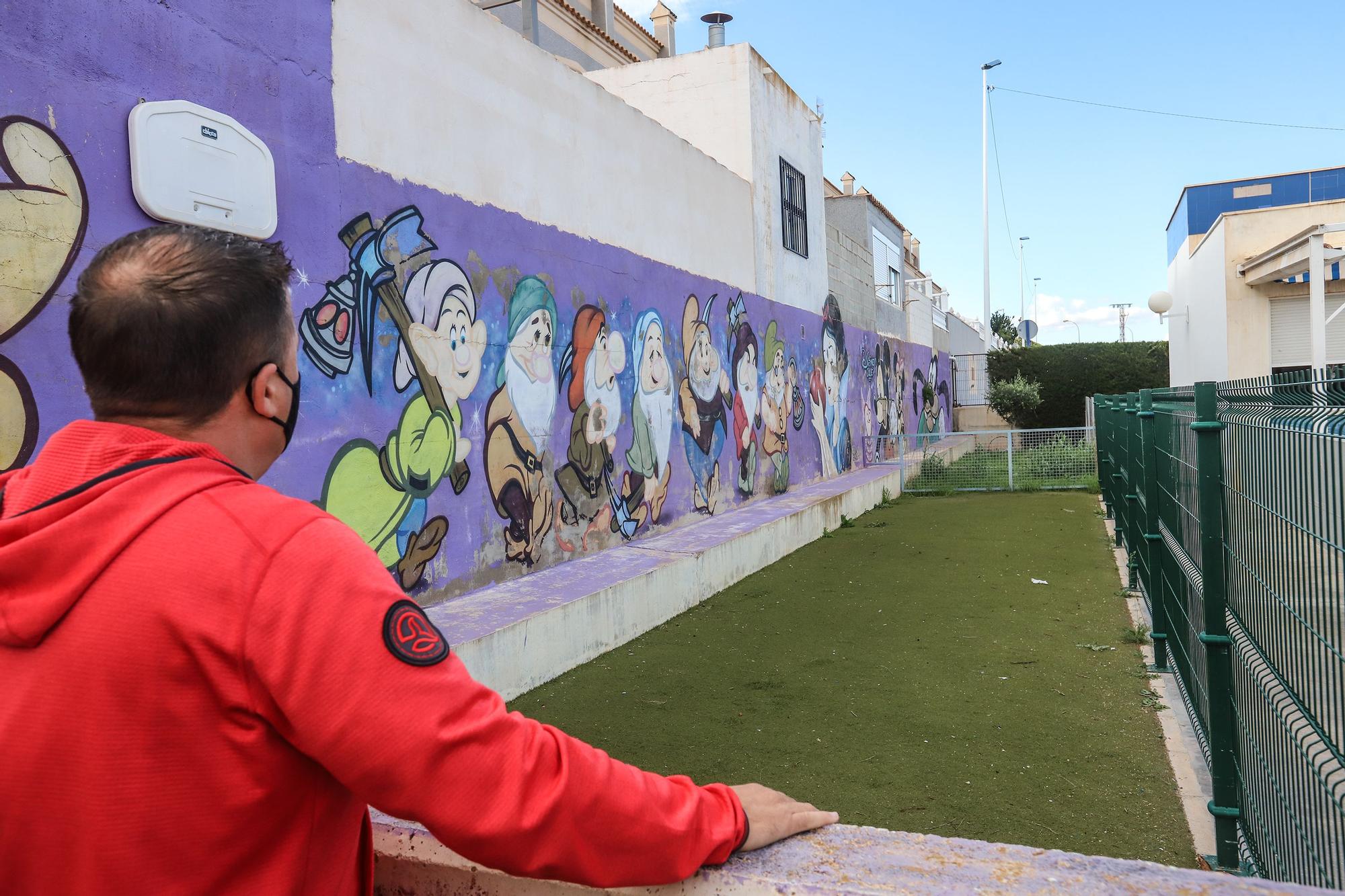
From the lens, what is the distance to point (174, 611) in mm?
1020

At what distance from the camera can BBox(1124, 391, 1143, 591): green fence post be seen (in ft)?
21.7

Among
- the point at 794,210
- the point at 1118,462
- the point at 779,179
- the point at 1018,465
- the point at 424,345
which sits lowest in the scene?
the point at 1018,465

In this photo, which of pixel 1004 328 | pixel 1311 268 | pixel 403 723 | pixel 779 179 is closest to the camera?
pixel 403 723

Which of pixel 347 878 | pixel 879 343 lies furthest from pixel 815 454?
pixel 347 878

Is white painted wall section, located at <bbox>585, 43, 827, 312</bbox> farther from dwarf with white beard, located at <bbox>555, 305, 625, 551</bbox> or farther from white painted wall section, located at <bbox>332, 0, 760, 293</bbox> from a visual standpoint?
dwarf with white beard, located at <bbox>555, 305, 625, 551</bbox>

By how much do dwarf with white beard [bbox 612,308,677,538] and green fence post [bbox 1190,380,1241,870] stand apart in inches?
210

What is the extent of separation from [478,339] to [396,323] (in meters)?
0.81

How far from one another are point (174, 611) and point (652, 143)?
8.80m

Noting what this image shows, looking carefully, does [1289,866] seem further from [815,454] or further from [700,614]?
[815,454]

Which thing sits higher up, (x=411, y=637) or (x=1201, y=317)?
(x=1201, y=317)

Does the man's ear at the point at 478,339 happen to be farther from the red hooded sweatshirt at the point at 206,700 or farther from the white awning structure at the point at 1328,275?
the white awning structure at the point at 1328,275

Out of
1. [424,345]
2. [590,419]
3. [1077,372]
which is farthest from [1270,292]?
[424,345]

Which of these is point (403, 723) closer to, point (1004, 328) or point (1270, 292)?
point (1270, 292)

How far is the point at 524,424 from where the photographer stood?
6730mm
